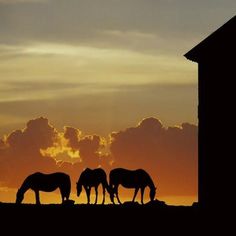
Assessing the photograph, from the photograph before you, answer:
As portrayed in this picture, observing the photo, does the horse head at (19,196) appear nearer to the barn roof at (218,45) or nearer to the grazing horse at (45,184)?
the grazing horse at (45,184)

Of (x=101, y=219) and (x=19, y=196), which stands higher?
(x=19, y=196)

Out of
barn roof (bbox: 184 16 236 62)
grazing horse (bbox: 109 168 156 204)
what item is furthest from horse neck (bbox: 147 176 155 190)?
barn roof (bbox: 184 16 236 62)

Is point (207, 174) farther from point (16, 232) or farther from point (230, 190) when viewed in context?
point (16, 232)

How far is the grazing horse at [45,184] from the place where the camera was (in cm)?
4600

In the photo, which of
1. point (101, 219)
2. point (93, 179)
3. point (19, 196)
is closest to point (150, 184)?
point (93, 179)

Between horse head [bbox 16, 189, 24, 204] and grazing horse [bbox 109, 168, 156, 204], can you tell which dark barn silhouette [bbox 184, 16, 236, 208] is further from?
horse head [bbox 16, 189, 24, 204]

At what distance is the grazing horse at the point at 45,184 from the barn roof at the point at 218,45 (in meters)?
10.5

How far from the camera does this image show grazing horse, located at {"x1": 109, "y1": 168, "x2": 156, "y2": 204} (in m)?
47.7

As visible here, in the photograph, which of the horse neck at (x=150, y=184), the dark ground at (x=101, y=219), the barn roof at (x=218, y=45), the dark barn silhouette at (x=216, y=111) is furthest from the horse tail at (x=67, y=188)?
the barn roof at (x=218, y=45)

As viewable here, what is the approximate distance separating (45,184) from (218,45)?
1280cm

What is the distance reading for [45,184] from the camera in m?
46.1

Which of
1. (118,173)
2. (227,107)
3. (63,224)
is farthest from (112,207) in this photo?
(118,173)

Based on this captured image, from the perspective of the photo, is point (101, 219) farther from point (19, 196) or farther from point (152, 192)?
point (152, 192)

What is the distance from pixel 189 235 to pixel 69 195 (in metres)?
15.9
